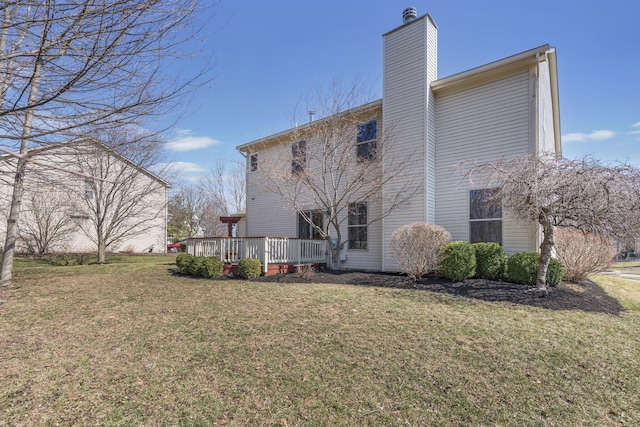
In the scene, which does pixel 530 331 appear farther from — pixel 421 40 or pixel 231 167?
pixel 231 167

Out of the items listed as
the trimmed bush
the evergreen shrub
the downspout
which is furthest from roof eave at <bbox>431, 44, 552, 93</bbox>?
the evergreen shrub

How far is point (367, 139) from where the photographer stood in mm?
10664

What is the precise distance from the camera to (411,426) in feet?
7.88

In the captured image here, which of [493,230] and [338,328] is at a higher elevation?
[493,230]

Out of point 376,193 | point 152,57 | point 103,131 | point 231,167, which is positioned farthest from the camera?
point 231,167

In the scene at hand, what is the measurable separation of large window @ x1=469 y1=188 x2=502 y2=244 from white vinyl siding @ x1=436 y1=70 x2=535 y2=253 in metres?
0.14

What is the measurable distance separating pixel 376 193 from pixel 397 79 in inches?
142

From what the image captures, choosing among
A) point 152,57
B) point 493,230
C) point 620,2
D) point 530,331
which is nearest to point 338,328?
point 530,331

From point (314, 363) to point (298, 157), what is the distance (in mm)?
8177

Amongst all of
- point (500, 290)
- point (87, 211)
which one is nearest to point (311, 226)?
point (500, 290)

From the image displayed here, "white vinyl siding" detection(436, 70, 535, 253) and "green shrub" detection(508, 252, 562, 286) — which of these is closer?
"green shrub" detection(508, 252, 562, 286)

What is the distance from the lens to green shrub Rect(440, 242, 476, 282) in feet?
24.1

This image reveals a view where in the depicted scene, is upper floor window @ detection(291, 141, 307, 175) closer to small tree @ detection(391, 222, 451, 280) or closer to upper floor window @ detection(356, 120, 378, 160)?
upper floor window @ detection(356, 120, 378, 160)

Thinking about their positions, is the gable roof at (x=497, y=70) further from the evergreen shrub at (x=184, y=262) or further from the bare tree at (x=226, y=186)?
the bare tree at (x=226, y=186)
